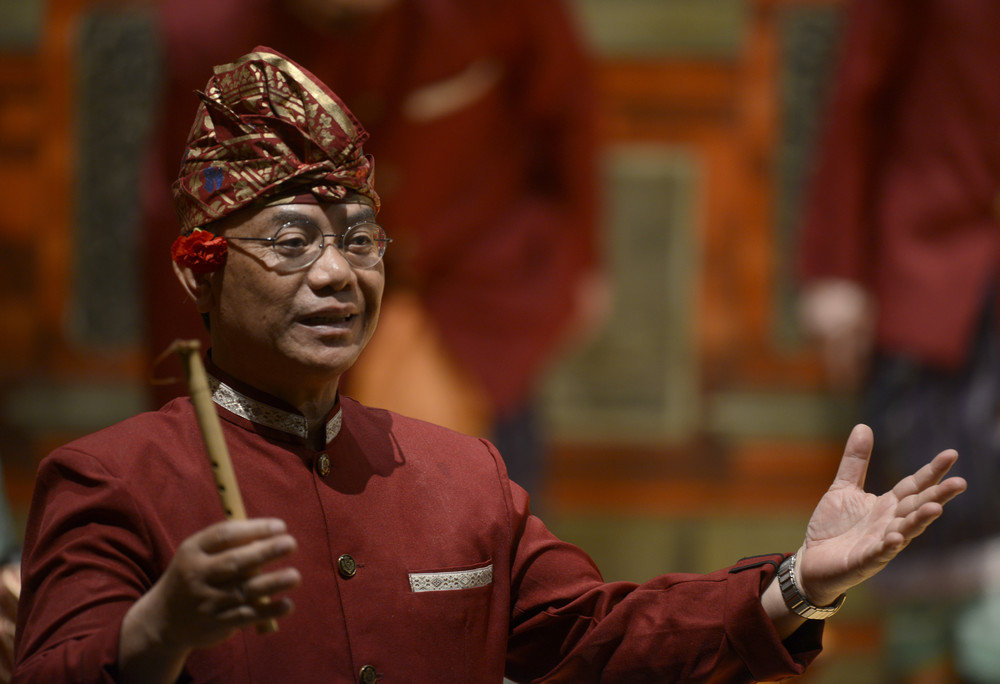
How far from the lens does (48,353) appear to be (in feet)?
15.5

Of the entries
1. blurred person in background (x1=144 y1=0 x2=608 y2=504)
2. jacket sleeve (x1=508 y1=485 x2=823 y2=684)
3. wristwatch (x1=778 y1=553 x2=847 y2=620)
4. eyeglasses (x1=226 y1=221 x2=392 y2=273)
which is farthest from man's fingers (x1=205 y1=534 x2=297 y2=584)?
blurred person in background (x1=144 y1=0 x2=608 y2=504)

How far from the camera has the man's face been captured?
70.9 inches

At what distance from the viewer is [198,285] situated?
1.86 meters

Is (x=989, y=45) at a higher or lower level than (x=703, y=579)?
higher

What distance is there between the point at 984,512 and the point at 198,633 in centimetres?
289

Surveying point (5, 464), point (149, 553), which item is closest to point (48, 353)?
point (5, 464)

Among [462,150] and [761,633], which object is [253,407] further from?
[462,150]

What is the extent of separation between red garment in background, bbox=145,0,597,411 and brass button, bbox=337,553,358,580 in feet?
5.81

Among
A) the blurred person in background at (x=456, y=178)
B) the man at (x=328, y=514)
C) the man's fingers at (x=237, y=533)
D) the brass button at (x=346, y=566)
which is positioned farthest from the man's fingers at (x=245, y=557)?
the blurred person in background at (x=456, y=178)

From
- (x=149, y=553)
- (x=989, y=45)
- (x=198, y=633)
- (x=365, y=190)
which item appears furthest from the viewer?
(x=989, y=45)

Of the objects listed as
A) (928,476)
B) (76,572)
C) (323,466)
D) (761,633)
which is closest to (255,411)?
(323,466)

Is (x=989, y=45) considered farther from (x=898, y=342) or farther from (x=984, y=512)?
(x=984, y=512)

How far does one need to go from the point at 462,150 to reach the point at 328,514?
2.32m

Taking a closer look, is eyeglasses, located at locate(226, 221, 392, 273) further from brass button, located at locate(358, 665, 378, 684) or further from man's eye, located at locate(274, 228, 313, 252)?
brass button, located at locate(358, 665, 378, 684)
